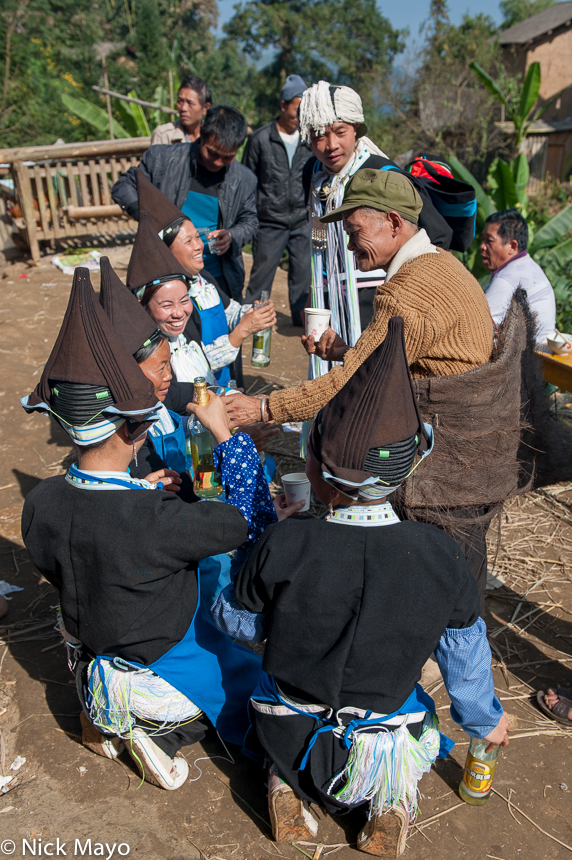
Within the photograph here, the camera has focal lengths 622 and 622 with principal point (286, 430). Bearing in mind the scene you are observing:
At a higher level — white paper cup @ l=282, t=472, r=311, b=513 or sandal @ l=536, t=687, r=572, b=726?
white paper cup @ l=282, t=472, r=311, b=513

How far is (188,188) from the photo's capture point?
5375 millimetres

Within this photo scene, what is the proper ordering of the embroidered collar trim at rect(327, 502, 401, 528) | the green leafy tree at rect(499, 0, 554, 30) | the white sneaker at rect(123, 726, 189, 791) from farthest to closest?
the green leafy tree at rect(499, 0, 554, 30)
the white sneaker at rect(123, 726, 189, 791)
the embroidered collar trim at rect(327, 502, 401, 528)

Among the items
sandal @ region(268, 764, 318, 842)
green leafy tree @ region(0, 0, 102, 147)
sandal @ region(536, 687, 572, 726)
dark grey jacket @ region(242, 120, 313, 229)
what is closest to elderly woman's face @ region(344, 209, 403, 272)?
sandal @ region(268, 764, 318, 842)

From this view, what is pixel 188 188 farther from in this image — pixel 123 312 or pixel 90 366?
pixel 90 366

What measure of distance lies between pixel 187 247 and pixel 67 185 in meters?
8.58

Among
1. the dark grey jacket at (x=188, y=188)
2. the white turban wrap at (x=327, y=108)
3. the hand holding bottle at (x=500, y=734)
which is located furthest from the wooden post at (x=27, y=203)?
the hand holding bottle at (x=500, y=734)

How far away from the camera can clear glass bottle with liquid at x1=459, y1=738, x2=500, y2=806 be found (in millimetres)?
2488

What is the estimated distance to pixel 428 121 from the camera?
2305 centimetres

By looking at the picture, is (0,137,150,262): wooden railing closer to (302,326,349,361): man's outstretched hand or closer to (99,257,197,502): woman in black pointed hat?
(99,257,197,502): woman in black pointed hat

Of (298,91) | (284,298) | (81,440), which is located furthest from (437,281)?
(284,298)

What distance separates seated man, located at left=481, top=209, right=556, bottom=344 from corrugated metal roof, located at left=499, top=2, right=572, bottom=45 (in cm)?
2392

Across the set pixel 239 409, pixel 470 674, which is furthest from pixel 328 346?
pixel 470 674

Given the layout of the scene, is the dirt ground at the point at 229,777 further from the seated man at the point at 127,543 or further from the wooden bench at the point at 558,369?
the wooden bench at the point at 558,369

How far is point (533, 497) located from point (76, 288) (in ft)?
13.9
